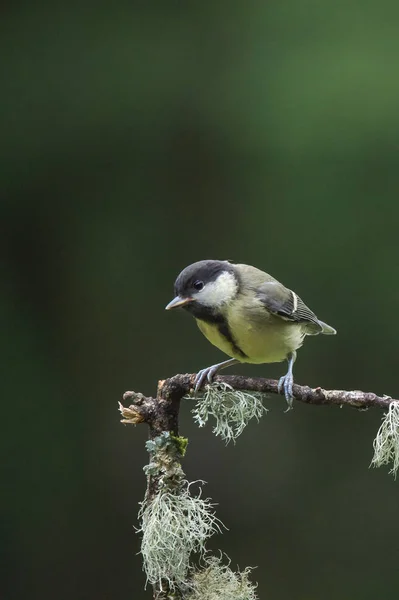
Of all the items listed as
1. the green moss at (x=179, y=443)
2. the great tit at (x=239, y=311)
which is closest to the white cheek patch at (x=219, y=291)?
the great tit at (x=239, y=311)

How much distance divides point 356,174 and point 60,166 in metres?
1.11

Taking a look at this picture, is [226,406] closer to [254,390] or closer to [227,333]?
[254,390]

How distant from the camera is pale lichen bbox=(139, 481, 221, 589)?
1.38 metres

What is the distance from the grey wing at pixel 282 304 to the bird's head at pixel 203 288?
103 mm

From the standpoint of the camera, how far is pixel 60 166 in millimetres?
3189

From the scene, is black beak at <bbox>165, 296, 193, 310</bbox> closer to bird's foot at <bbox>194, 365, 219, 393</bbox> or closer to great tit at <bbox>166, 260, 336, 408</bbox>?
great tit at <bbox>166, 260, 336, 408</bbox>

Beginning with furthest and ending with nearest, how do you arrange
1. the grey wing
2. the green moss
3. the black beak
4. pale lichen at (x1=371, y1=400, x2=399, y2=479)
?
the grey wing < the black beak < the green moss < pale lichen at (x1=371, y1=400, x2=399, y2=479)

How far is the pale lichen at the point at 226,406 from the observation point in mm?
1470

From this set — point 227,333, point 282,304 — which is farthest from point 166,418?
point 282,304

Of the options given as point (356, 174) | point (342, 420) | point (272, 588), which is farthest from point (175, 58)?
point (272, 588)

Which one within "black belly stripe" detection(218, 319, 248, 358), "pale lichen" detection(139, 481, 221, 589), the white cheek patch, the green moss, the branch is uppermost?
the white cheek patch

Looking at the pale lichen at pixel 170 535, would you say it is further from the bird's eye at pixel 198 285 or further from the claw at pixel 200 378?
the bird's eye at pixel 198 285

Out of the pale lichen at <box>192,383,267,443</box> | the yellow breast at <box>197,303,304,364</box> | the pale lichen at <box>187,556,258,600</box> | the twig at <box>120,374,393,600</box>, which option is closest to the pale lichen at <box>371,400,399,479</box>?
the twig at <box>120,374,393,600</box>

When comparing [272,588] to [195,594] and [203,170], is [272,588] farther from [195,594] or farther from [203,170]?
[195,594]
